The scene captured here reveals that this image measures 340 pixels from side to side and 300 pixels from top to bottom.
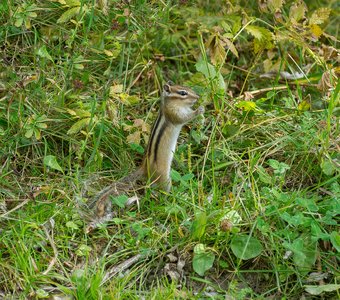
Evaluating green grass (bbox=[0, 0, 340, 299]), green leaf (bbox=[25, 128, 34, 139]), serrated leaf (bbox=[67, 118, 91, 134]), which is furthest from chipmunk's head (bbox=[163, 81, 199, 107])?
green leaf (bbox=[25, 128, 34, 139])

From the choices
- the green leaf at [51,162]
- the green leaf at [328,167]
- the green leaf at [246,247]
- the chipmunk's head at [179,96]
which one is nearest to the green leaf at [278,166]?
the green leaf at [328,167]

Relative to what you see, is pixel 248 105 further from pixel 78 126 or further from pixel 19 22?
pixel 19 22

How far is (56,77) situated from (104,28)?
0.49m

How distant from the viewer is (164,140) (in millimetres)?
5004

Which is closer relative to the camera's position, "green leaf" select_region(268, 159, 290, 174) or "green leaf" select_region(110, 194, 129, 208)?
"green leaf" select_region(110, 194, 129, 208)

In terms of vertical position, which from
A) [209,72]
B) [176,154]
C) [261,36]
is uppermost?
[261,36]

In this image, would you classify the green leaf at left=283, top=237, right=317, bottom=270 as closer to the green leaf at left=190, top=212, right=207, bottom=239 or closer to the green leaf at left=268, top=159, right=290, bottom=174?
the green leaf at left=190, top=212, right=207, bottom=239

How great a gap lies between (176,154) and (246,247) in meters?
1.11

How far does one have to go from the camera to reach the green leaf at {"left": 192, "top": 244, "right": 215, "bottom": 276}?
432cm

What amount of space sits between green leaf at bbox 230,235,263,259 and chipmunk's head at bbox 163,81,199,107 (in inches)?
42.5

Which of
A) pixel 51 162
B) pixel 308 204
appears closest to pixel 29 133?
pixel 51 162

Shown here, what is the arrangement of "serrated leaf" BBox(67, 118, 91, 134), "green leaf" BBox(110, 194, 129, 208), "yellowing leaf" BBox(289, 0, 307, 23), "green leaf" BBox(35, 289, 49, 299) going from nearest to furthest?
1. "green leaf" BBox(35, 289, 49, 299)
2. "green leaf" BBox(110, 194, 129, 208)
3. "serrated leaf" BBox(67, 118, 91, 134)
4. "yellowing leaf" BBox(289, 0, 307, 23)

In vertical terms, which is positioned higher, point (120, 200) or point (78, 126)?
point (78, 126)

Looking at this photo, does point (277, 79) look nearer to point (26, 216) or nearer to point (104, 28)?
point (104, 28)
